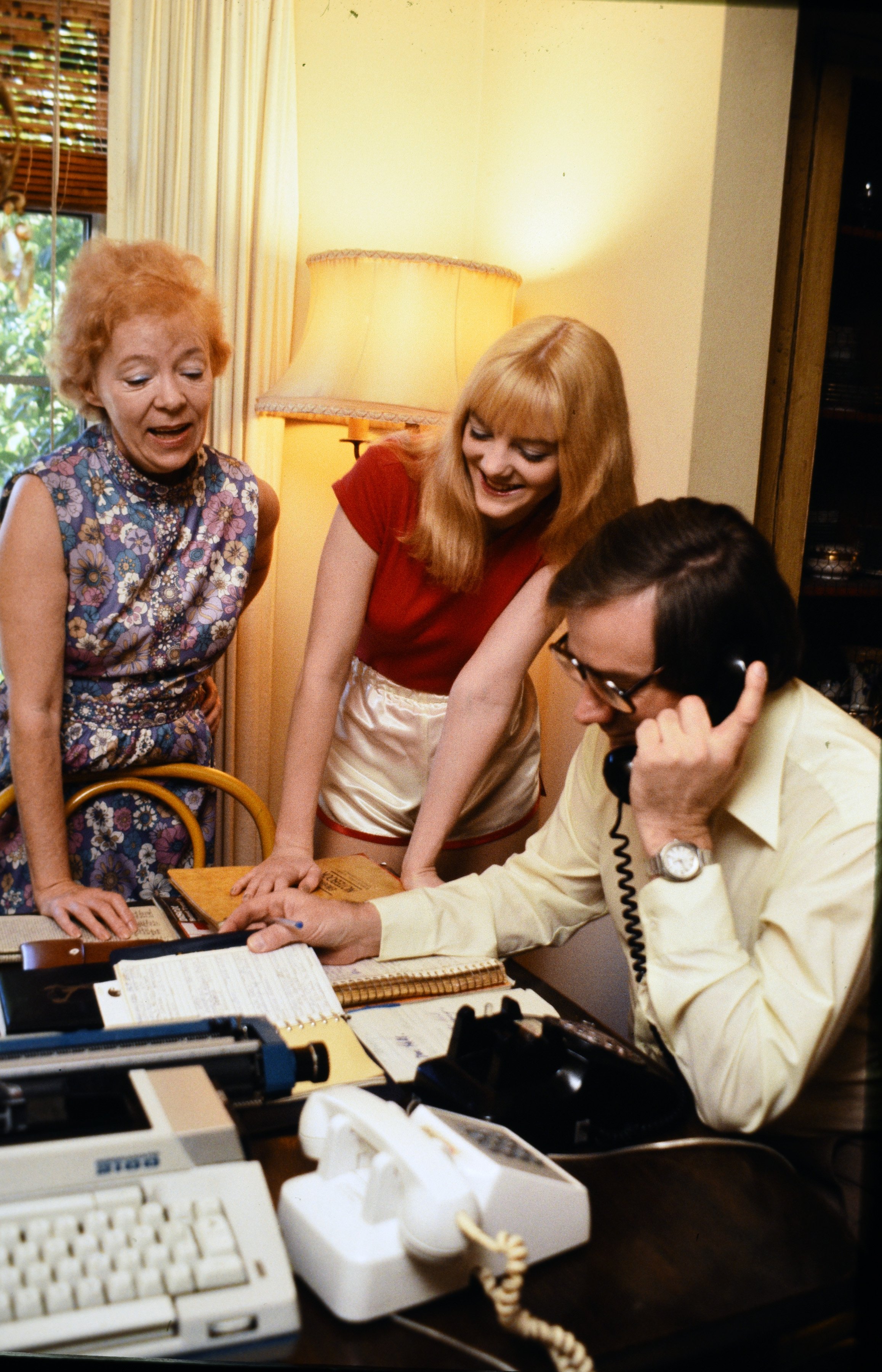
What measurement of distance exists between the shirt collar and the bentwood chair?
859 mm

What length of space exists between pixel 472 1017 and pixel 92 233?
2177mm

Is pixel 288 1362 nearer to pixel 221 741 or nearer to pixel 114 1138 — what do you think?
pixel 114 1138

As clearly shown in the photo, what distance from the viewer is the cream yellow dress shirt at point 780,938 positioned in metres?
0.96

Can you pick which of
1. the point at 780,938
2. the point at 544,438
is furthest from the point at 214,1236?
the point at 544,438

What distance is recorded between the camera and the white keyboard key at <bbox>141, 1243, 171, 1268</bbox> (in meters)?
0.70

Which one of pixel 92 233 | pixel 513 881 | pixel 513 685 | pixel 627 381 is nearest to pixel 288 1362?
pixel 513 881

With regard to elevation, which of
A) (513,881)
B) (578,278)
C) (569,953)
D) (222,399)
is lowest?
(569,953)

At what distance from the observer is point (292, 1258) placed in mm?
772

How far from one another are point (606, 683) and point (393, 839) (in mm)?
861

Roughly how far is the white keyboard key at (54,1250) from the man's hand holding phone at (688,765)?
0.61 m

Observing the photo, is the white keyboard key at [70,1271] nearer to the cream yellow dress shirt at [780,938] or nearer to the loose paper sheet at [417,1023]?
the loose paper sheet at [417,1023]

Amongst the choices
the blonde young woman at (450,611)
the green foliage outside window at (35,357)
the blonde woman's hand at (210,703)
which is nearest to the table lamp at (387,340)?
the blonde young woman at (450,611)

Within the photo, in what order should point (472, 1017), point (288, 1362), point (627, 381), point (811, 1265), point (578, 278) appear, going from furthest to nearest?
point (578, 278) < point (627, 381) < point (472, 1017) < point (811, 1265) < point (288, 1362)

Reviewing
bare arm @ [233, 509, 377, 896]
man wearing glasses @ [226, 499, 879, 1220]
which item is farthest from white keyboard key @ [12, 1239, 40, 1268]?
bare arm @ [233, 509, 377, 896]
